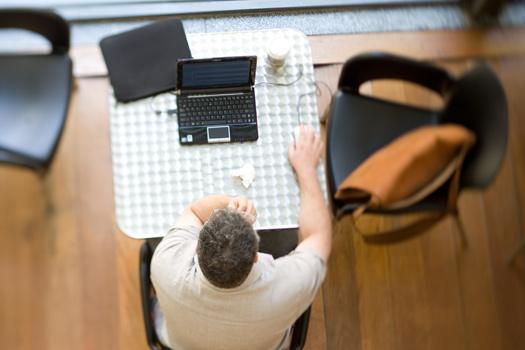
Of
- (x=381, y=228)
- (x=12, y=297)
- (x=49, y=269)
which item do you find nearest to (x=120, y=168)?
(x=49, y=269)

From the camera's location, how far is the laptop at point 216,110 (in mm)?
1406

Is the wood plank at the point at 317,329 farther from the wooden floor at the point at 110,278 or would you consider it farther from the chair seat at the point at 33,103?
the chair seat at the point at 33,103

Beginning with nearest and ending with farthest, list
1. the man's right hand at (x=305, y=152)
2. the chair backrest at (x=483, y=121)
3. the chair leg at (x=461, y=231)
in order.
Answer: the chair backrest at (x=483, y=121)
the man's right hand at (x=305, y=152)
the chair leg at (x=461, y=231)

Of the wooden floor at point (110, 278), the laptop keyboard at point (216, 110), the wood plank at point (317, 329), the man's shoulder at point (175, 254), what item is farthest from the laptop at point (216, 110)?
the wood plank at point (317, 329)

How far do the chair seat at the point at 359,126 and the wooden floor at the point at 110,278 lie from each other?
4.1 inches

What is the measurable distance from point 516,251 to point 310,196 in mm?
600

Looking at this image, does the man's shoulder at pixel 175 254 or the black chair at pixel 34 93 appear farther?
the black chair at pixel 34 93

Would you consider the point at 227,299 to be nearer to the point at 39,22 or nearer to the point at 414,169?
the point at 414,169

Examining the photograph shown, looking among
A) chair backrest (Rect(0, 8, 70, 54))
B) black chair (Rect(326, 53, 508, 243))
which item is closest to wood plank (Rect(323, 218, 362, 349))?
black chair (Rect(326, 53, 508, 243))

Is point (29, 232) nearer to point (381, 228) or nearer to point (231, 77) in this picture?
point (231, 77)

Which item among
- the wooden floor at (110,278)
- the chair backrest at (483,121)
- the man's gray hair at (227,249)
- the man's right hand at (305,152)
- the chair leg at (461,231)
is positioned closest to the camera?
the man's gray hair at (227,249)

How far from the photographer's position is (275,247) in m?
1.56

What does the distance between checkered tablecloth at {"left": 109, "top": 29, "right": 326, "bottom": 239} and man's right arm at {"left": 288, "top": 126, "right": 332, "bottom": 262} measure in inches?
1.1

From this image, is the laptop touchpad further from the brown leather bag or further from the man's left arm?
the brown leather bag
